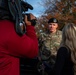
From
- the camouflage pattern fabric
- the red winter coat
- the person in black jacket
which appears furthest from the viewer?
the camouflage pattern fabric

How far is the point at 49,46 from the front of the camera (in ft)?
18.8

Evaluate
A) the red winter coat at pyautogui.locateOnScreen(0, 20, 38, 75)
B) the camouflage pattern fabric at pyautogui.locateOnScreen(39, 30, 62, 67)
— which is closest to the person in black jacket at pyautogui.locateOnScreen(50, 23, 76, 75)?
the red winter coat at pyautogui.locateOnScreen(0, 20, 38, 75)

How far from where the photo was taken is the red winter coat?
2.21 meters

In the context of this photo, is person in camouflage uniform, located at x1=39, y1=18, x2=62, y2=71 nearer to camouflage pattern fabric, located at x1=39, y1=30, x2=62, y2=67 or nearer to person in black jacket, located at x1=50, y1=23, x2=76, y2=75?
camouflage pattern fabric, located at x1=39, y1=30, x2=62, y2=67

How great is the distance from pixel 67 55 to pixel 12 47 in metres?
1.29

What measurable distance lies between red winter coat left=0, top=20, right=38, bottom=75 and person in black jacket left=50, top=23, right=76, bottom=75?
3.64 ft

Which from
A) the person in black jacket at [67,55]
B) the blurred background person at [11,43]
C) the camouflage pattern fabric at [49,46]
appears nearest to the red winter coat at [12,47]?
the blurred background person at [11,43]

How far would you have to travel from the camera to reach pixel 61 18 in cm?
3728

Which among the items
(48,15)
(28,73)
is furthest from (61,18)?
(28,73)

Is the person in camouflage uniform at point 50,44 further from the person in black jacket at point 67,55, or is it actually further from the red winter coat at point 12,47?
the red winter coat at point 12,47

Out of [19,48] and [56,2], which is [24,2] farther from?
[56,2]

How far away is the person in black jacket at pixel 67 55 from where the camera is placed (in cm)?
335

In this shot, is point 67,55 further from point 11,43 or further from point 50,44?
point 50,44

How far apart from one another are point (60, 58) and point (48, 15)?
35.8 m
